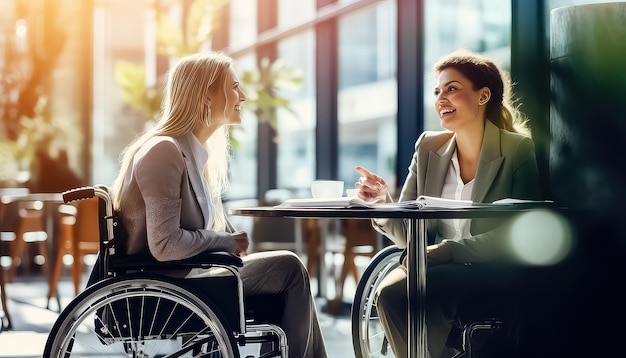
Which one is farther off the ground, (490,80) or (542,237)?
(490,80)

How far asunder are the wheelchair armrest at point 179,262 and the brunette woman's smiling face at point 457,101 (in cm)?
91

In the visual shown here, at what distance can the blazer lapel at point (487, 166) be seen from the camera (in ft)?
8.79

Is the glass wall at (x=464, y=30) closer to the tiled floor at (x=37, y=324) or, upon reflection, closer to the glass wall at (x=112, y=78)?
the tiled floor at (x=37, y=324)

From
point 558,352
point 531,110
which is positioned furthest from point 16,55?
point 558,352

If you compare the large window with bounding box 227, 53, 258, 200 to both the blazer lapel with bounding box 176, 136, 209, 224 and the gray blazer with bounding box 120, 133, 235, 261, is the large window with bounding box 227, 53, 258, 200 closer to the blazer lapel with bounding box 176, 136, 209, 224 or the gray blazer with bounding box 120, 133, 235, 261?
the blazer lapel with bounding box 176, 136, 209, 224

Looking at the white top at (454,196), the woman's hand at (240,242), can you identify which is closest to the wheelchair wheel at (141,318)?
the woman's hand at (240,242)

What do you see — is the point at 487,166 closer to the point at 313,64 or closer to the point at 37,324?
the point at 37,324

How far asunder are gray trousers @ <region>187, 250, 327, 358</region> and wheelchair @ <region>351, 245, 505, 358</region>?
27 cm

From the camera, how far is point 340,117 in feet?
22.2

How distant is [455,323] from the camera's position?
8.03 ft

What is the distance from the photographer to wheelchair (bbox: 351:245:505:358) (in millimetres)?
2367

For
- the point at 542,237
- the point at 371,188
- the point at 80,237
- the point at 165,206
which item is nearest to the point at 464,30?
the point at 371,188

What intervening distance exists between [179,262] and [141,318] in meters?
0.18

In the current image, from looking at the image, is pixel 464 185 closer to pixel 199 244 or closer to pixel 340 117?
pixel 199 244
